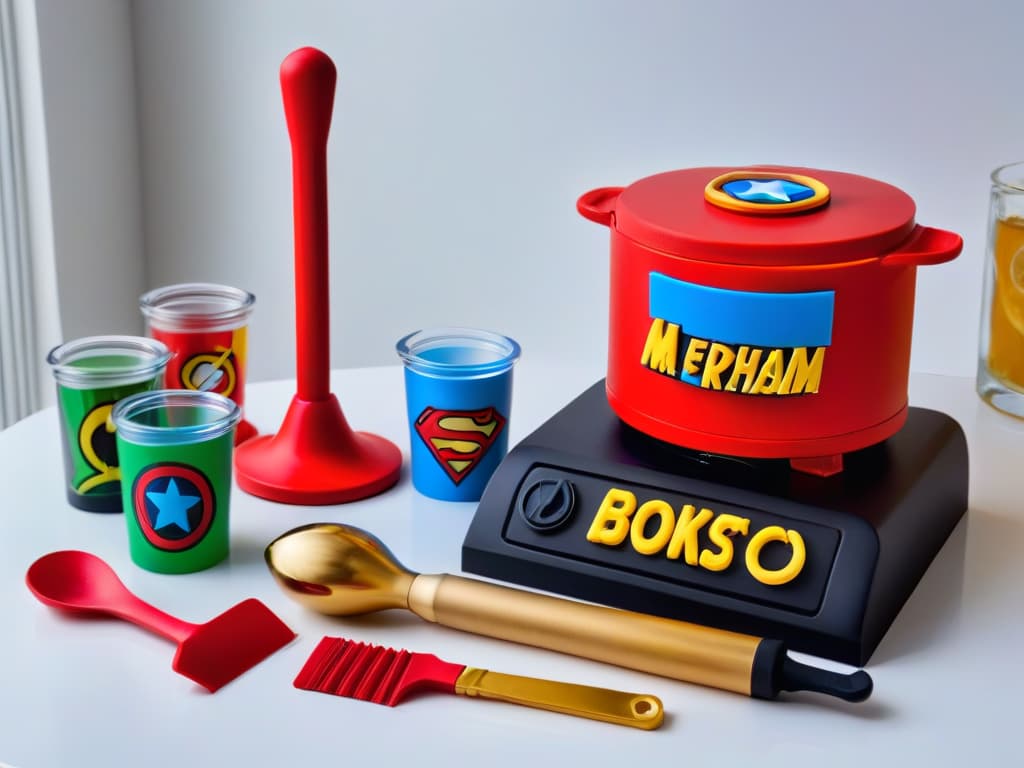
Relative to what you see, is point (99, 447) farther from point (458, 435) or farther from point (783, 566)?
point (783, 566)

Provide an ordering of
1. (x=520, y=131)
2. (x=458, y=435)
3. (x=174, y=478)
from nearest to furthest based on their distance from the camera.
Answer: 1. (x=174, y=478)
2. (x=458, y=435)
3. (x=520, y=131)

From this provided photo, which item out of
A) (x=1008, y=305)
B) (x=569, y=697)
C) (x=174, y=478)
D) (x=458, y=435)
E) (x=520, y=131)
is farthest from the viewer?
(x=520, y=131)

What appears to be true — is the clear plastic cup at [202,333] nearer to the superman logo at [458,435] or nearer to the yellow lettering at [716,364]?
the superman logo at [458,435]

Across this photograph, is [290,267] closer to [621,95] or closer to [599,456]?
[621,95]

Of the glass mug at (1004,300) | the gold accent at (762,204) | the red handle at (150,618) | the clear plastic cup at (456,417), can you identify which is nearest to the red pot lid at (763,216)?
the gold accent at (762,204)

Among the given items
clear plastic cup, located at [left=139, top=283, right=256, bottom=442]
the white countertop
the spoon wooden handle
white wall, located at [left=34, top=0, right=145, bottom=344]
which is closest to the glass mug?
the white countertop

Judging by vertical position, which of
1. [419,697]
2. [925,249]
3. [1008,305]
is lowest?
[419,697]

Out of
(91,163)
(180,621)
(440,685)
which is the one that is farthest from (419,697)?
(91,163)

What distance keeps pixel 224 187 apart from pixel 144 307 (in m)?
0.76

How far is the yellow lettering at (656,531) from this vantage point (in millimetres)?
728

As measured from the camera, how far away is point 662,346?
2.42 feet

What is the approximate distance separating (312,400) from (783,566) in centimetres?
34

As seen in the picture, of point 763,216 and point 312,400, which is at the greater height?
point 763,216

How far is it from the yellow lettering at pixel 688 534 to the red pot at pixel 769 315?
38 mm
